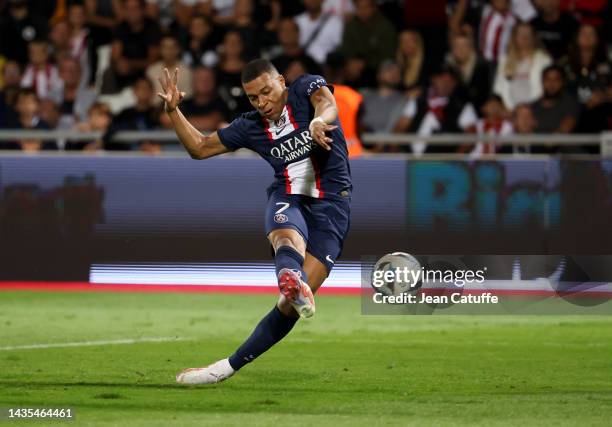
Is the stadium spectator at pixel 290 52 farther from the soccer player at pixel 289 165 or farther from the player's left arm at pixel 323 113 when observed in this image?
the player's left arm at pixel 323 113

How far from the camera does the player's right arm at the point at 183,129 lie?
29.1 feet

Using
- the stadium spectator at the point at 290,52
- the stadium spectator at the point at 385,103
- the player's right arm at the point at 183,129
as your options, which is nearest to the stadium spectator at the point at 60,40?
the stadium spectator at the point at 290,52

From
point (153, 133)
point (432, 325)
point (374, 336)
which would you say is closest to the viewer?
point (374, 336)

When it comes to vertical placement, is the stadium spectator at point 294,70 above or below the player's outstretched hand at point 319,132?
below

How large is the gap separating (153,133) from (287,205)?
688 cm

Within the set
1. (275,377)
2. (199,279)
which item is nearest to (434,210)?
(199,279)

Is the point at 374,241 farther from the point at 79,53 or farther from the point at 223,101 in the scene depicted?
the point at 79,53

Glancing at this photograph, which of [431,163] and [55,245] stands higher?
[431,163]

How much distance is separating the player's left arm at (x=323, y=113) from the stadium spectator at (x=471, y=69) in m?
7.53

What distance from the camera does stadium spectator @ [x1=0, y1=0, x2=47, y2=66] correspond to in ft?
61.6

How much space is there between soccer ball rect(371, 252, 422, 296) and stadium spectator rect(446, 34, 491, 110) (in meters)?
3.03

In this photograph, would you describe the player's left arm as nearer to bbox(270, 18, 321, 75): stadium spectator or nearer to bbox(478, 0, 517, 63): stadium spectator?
bbox(270, 18, 321, 75): stadium spectator

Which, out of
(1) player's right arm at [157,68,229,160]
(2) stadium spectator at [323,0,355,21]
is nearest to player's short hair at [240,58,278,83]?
(1) player's right arm at [157,68,229,160]

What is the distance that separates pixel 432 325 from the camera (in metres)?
12.3
